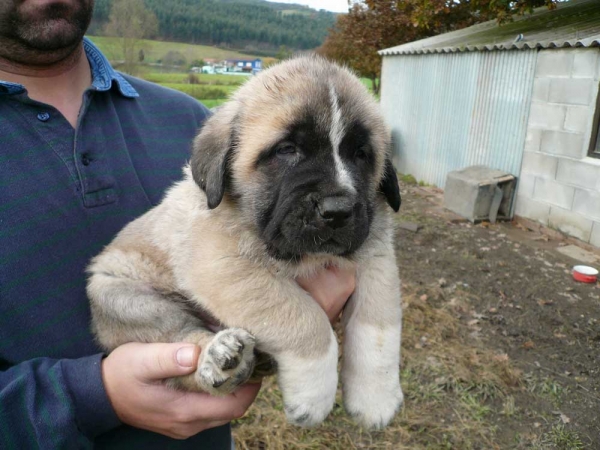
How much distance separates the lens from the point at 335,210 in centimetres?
195

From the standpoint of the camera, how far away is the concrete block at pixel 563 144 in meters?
7.77

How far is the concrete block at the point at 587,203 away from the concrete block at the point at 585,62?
1754mm

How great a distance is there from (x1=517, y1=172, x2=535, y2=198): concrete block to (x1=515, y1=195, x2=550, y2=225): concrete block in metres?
0.08

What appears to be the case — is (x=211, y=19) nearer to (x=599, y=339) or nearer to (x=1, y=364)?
(x=599, y=339)

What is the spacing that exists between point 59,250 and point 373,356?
142cm

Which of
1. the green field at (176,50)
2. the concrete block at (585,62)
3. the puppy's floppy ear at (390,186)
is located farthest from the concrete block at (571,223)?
the green field at (176,50)

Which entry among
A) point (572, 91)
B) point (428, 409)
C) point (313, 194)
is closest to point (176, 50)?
point (572, 91)

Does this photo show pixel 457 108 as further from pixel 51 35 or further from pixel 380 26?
pixel 51 35

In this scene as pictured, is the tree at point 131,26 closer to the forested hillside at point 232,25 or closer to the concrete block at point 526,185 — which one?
the forested hillside at point 232,25

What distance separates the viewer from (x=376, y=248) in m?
2.46

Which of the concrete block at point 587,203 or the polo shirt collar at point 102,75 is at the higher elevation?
the polo shirt collar at point 102,75

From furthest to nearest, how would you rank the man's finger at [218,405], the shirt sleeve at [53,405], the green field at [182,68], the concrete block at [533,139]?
1. the green field at [182,68]
2. the concrete block at [533,139]
3. the man's finger at [218,405]
4. the shirt sleeve at [53,405]

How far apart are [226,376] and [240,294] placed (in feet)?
1.18

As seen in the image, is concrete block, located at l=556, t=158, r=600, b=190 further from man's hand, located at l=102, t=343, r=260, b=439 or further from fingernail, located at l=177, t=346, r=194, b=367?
fingernail, located at l=177, t=346, r=194, b=367
